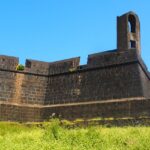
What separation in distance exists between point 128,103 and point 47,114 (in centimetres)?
456

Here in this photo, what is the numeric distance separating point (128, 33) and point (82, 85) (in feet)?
11.6

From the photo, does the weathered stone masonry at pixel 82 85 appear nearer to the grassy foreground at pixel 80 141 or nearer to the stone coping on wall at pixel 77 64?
the stone coping on wall at pixel 77 64

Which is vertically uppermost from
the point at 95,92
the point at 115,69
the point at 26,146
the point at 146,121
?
the point at 115,69

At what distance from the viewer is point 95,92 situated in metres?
17.9

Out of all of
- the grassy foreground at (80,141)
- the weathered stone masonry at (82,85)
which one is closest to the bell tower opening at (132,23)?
the weathered stone masonry at (82,85)

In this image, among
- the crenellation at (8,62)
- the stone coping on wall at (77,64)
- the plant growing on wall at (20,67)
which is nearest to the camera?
the stone coping on wall at (77,64)

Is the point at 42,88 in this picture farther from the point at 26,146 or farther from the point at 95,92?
the point at 26,146

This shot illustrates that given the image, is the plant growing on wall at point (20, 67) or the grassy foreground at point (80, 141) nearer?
the grassy foreground at point (80, 141)

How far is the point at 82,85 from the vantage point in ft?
61.3

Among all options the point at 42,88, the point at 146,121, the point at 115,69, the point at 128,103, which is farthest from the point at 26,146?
the point at 42,88

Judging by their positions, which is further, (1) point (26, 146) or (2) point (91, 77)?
(2) point (91, 77)

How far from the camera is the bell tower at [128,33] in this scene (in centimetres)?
1828

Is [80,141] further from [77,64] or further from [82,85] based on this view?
[77,64]

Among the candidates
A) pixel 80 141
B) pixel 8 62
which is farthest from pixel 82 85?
pixel 80 141
